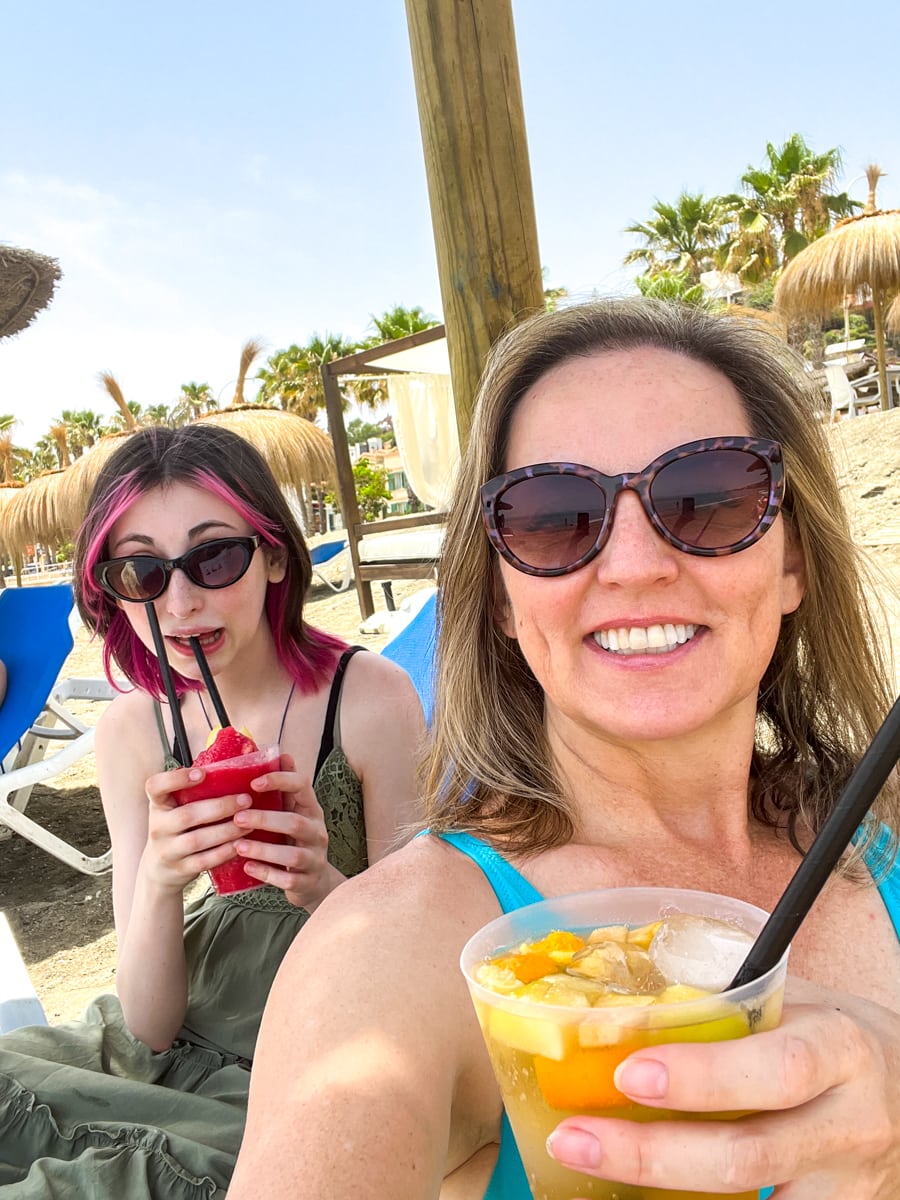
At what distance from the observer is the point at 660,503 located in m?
1.27

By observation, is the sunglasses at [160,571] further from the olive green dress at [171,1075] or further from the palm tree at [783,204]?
the palm tree at [783,204]

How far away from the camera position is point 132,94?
28.2 m

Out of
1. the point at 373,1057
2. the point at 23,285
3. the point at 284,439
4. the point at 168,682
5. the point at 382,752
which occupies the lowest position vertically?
the point at 382,752

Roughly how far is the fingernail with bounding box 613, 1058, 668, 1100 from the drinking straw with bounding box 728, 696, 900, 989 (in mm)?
91

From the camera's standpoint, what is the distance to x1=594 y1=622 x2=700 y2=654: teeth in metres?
1.25

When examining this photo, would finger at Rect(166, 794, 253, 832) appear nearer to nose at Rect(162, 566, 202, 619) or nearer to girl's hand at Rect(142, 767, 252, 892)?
girl's hand at Rect(142, 767, 252, 892)

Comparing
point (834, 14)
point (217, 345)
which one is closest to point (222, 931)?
point (834, 14)

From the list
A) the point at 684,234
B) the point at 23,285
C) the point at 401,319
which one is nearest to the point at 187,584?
the point at 23,285

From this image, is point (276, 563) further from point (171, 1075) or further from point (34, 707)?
point (34, 707)

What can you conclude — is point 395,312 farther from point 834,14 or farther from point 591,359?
point 591,359

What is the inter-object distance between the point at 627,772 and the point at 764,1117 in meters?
0.71

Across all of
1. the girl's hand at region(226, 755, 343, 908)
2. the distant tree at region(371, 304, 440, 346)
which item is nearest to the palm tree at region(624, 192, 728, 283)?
the distant tree at region(371, 304, 440, 346)

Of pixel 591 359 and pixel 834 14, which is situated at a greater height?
pixel 834 14

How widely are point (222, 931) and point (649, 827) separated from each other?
4.20ft
